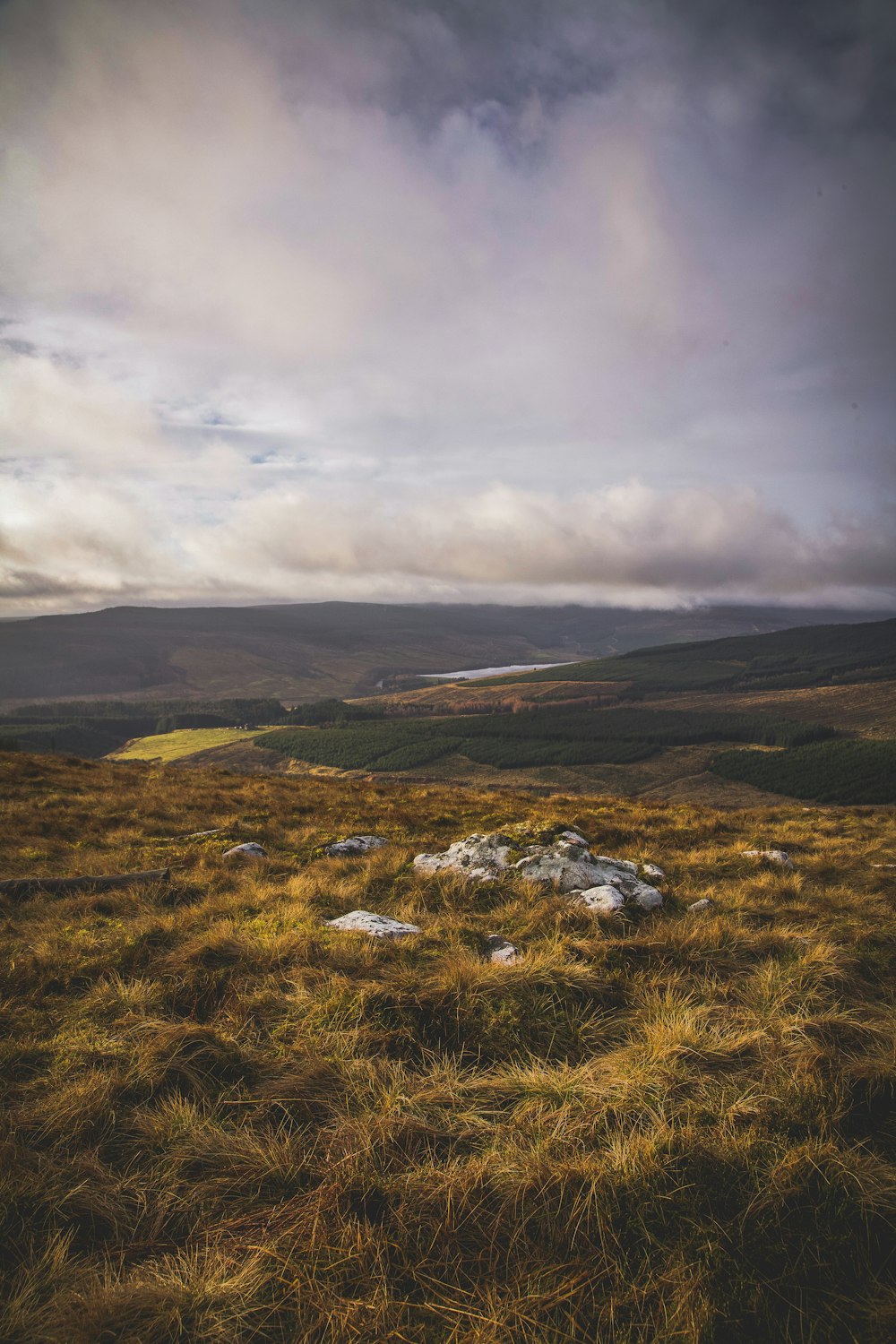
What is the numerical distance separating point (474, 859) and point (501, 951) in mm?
3756

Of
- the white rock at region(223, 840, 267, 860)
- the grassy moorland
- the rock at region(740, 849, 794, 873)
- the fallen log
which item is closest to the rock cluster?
the grassy moorland

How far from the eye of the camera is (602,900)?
845 centimetres

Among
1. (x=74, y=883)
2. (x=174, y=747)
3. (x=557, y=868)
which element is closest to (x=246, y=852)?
(x=74, y=883)

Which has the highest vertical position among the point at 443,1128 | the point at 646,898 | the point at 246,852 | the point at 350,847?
the point at 443,1128

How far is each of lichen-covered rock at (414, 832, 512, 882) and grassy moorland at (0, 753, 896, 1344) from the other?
1.85 metres

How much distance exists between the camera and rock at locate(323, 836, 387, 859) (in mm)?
12156

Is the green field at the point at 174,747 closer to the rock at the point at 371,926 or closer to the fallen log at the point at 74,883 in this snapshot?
the fallen log at the point at 74,883

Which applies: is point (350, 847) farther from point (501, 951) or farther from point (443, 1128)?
point (443, 1128)

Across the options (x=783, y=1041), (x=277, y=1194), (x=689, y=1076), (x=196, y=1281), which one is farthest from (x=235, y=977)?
(x=783, y=1041)

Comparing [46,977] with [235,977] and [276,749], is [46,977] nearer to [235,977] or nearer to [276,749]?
[235,977]

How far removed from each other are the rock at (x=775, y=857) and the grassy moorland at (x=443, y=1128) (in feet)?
13.6

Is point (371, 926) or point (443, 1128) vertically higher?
point (443, 1128)

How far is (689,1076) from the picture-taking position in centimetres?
430

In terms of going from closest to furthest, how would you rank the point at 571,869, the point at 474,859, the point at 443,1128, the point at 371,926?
1. the point at 443,1128
2. the point at 371,926
3. the point at 571,869
4. the point at 474,859
